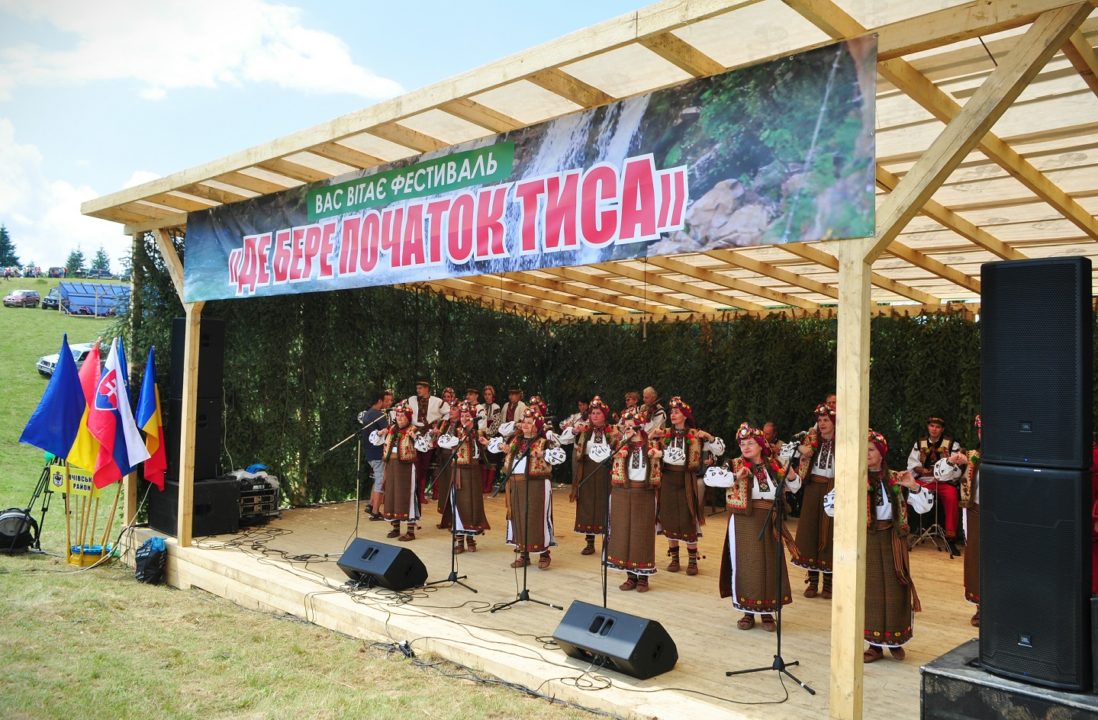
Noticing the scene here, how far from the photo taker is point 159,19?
20.0 ft

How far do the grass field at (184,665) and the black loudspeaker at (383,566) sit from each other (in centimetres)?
52

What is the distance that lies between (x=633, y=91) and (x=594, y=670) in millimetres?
3225

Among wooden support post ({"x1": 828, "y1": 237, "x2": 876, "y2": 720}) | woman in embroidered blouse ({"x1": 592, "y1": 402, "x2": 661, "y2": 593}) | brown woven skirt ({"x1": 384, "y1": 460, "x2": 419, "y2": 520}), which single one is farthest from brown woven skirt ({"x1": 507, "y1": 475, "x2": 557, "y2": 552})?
wooden support post ({"x1": 828, "y1": 237, "x2": 876, "y2": 720})

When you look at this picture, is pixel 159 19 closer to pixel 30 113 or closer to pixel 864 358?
pixel 30 113

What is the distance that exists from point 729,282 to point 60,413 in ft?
22.2

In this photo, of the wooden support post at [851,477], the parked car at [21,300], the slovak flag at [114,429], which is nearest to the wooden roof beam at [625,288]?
the slovak flag at [114,429]

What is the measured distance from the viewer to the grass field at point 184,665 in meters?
4.01

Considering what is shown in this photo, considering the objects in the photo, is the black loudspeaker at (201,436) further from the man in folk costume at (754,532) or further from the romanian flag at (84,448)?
the man in folk costume at (754,532)

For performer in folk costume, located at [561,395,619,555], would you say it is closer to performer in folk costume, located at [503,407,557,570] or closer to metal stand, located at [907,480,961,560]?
performer in folk costume, located at [503,407,557,570]

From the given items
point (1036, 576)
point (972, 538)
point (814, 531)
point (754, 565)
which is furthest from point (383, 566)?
point (1036, 576)

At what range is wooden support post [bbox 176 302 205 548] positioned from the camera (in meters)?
7.06

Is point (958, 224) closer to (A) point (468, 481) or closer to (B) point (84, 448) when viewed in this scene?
(A) point (468, 481)

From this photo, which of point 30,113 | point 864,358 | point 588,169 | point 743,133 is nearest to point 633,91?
point 588,169

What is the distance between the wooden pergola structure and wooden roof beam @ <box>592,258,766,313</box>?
0.64 meters
